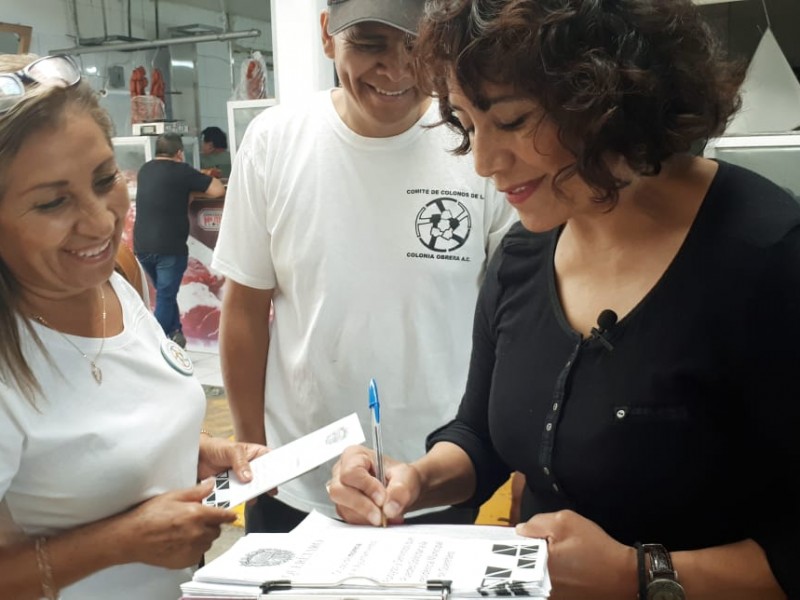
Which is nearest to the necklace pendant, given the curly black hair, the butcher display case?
the curly black hair

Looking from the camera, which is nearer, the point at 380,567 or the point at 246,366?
the point at 380,567

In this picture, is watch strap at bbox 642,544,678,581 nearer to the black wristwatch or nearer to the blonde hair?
the black wristwatch

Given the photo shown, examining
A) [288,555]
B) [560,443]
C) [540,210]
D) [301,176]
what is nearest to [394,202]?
[301,176]

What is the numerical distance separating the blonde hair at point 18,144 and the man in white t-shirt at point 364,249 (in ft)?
1.97

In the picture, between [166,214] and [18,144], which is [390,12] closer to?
[18,144]

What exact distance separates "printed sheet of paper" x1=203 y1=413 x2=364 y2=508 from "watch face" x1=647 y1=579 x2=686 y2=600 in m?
0.52

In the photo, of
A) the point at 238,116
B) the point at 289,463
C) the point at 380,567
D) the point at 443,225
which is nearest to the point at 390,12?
the point at 443,225

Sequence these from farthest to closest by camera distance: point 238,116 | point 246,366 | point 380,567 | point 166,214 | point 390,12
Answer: point 166,214
point 238,116
point 246,366
point 390,12
point 380,567

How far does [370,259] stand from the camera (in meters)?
1.75

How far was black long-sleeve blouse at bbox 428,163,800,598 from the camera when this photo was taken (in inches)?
37.8

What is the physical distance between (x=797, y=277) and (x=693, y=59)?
331mm

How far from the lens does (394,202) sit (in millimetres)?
1774

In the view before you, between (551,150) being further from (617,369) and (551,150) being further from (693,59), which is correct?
(617,369)

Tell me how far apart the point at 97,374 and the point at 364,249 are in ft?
2.27
